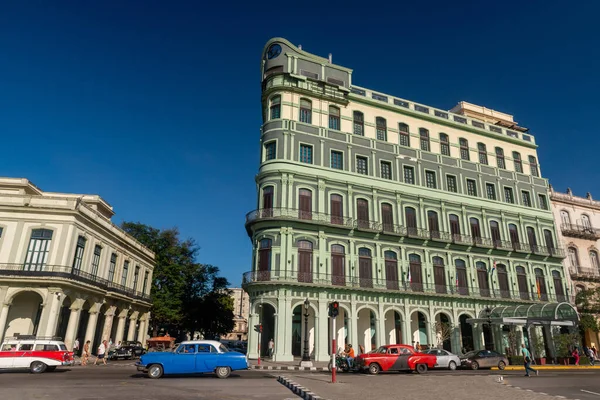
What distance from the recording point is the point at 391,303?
32.1 m

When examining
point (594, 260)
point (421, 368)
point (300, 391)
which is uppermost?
point (594, 260)

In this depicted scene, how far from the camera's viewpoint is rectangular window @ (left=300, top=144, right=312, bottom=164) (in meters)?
33.7

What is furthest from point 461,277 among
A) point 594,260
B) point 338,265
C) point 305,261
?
point 594,260

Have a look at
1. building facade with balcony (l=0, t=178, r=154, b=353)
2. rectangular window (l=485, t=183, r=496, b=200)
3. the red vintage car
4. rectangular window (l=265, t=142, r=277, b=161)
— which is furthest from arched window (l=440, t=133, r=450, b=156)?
building facade with balcony (l=0, t=178, r=154, b=353)

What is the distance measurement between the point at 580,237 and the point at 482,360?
2716 cm

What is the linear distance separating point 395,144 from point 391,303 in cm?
1456

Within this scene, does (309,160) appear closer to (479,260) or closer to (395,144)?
(395,144)

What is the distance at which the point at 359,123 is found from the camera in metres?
37.1

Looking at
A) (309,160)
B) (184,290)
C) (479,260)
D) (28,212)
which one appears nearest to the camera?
(28,212)

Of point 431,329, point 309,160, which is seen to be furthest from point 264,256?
point 431,329

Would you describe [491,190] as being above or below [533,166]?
below

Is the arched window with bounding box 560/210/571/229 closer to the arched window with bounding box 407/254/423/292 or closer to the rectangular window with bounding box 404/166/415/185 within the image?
the rectangular window with bounding box 404/166/415/185

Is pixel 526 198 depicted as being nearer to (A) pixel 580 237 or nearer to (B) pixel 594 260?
(A) pixel 580 237

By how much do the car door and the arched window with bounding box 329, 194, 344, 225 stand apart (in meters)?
17.1
